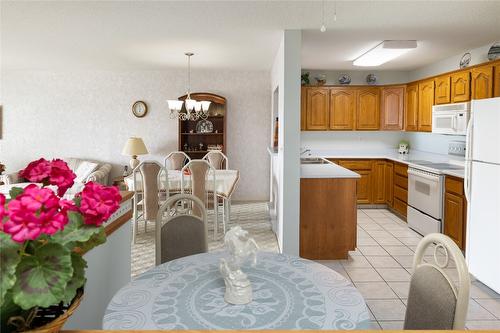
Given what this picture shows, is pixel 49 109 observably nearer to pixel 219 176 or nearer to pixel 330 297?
pixel 219 176

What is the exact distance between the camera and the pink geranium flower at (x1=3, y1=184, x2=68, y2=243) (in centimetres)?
65

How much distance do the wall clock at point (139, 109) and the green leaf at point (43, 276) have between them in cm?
715

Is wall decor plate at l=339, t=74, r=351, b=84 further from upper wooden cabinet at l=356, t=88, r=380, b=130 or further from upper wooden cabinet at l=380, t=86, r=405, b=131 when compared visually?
upper wooden cabinet at l=380, t=86, r=405, b=131

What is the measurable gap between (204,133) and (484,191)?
197 inches

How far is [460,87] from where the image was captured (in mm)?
5223

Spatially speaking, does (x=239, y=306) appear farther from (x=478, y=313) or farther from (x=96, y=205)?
(x=478, y=313)

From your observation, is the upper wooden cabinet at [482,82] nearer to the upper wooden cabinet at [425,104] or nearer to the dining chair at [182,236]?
the upper wooden cabinet at [425,104]

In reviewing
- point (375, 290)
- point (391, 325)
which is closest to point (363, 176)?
point (375, 290)

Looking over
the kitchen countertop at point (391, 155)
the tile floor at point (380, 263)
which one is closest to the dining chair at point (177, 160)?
the tile floor at point (380, 263)

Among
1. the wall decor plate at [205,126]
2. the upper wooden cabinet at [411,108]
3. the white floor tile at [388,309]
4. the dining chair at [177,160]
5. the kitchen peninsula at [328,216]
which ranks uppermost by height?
the upper wooden cabinet at [411,108]

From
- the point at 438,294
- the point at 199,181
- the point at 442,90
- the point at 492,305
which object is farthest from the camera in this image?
the point at 442,90

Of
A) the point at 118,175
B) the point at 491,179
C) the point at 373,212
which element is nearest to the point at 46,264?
the point at 491,179

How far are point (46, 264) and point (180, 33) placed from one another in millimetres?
4144

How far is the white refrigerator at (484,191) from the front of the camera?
3.42m
